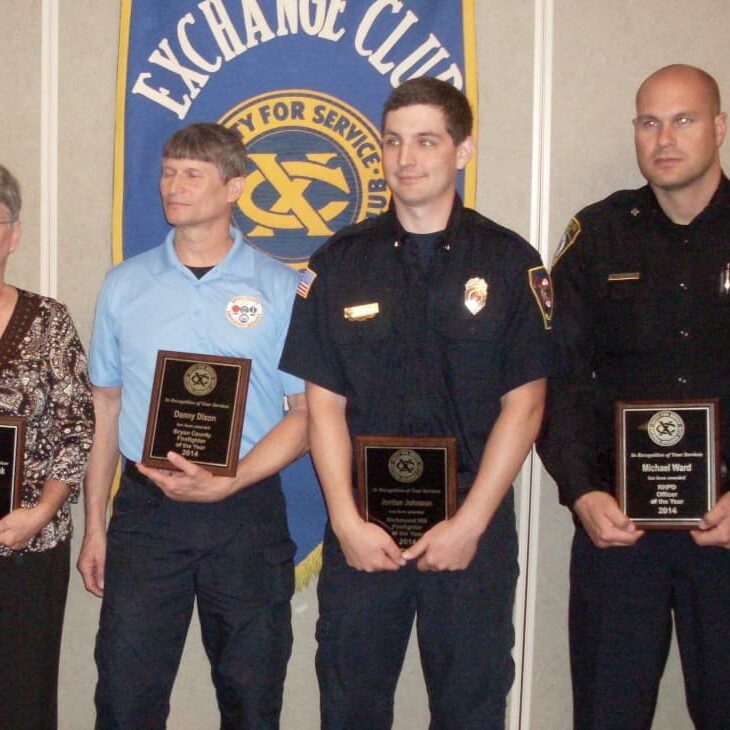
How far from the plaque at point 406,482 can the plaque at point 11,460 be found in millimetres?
901

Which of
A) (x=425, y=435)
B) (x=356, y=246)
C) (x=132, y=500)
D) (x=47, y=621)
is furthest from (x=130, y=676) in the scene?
(x=356, y=246)

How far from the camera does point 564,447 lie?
2.62 m

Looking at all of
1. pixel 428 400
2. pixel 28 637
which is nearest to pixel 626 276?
pixel 428 400

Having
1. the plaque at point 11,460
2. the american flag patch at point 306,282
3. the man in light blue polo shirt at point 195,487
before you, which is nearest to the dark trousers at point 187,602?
the man in light blue polo shirt at point 195,487

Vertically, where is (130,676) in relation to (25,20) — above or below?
below

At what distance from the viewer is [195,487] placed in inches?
99.3

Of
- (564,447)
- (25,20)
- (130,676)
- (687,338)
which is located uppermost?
(25,20)

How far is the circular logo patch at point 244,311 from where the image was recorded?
2.70 meters

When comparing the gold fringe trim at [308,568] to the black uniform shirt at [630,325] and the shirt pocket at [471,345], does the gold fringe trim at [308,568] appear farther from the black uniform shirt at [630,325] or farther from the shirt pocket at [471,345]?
the shirt pocket at [471,345]

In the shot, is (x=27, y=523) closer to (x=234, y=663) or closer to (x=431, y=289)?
(x=234, y=663)

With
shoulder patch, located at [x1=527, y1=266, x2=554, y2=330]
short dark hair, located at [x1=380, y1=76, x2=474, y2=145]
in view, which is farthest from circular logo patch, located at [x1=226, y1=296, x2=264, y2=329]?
shoulder patch, located at [x1=527, y1=266, x2=554, y2=330]

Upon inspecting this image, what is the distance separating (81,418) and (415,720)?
1.73 metres

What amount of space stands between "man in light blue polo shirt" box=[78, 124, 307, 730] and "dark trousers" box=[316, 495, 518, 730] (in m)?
0.24

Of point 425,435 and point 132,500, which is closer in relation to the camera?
point 425,435
